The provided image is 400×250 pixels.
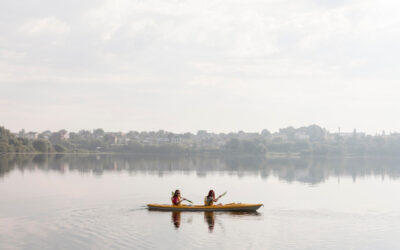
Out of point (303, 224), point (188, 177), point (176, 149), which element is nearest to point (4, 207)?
point (303, 224)

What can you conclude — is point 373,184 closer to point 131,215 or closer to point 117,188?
point 117,188

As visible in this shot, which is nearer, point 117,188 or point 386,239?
point 386,239

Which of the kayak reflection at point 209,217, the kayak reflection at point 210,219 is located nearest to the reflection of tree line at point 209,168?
the kayak reflection at point 209,217

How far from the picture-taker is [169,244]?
2642cm

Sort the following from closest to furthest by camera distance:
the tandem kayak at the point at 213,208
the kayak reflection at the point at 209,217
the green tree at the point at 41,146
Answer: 1. the kayak reflection at the point at 209,217
2. the tandem kayak at the point at 213,208
3. the green tree at the point at 41,146

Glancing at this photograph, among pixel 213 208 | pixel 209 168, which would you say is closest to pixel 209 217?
pixel 213 208

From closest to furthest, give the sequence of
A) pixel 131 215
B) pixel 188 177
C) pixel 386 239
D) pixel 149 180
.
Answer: pixel 386 239 → pixel 131 215 → pixel 149 180 → pixel 188 177

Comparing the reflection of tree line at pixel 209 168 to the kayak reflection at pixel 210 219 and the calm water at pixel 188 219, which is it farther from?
the kayak reflection at pixel 210 219

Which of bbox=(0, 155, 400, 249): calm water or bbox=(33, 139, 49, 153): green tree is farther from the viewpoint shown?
bbox=(33, 139, 49, 153): green tree

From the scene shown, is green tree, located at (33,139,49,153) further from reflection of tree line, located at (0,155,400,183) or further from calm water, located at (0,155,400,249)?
calm water, located at (0,155,400,249)

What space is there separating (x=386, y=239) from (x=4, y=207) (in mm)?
26032

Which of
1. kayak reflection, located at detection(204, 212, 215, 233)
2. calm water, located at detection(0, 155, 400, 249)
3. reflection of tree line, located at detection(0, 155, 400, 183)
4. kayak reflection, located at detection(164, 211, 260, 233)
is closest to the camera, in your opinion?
calm water, located at detection(0, 155, 400, 249)

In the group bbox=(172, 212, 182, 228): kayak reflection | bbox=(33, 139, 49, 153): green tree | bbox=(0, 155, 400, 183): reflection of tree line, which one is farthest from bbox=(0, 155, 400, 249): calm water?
bbox=(33, 139, 49, 153): green tree

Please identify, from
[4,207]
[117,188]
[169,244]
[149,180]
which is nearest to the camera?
[169,244]
